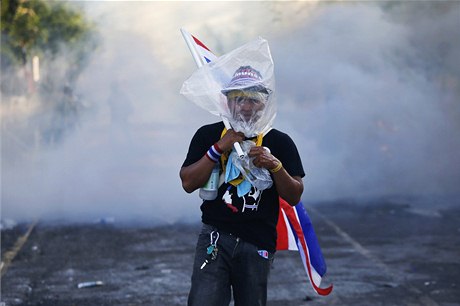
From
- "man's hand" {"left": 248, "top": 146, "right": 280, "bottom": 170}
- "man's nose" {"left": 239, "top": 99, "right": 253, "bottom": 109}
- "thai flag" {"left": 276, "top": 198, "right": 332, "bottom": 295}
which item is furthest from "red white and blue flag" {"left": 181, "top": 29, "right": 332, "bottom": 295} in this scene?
"man's hand" {"left": 248, "top": 146, "right": 280, "bottom": 170}

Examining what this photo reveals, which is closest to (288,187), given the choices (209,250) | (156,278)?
(209,250)

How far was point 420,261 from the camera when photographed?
8.34 metres

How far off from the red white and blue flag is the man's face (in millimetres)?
611

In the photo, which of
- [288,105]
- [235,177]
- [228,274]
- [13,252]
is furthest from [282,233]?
[288,105]

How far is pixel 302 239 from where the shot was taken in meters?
5.02

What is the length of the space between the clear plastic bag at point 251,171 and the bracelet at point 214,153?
8 cm

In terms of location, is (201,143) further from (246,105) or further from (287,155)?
(287,155)

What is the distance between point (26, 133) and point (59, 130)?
3.04 meters

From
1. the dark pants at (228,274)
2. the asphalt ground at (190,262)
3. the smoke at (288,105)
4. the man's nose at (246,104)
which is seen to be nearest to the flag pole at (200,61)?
the man's nose at (246,104)

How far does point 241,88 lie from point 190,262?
14.4ft

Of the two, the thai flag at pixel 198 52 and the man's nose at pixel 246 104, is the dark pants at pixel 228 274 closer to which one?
the man's nose at pixel 246 104

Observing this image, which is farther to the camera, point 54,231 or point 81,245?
point 54,231

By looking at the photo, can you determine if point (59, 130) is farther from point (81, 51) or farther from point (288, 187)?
point (288, 187)

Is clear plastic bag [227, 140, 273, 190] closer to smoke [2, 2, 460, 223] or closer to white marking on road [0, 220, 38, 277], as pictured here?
white marking on road [0, 220, 38, 277]
